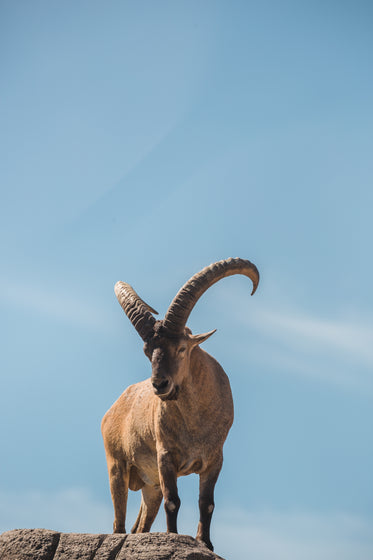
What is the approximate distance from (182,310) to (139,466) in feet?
11.4

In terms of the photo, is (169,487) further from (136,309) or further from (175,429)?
(136,309)

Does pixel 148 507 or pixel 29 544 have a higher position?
pixel 148 507

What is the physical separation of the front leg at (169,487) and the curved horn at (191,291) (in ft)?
6.65

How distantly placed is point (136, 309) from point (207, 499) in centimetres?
321

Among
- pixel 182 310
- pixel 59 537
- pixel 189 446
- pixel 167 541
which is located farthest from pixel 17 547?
pixel 182 310

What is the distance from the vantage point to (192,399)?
43.0 feet

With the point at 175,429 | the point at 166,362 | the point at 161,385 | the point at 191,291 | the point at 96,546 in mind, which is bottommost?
the point at 96,546

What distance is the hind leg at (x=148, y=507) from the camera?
1514 centimetres

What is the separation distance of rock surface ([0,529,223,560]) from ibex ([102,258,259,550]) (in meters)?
1.73

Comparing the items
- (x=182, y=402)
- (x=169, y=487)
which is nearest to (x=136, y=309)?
Result: (x=182, y=402)

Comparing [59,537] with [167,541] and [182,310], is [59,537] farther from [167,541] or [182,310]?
[182,310]

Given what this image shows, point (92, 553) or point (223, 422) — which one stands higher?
point (223, 422)

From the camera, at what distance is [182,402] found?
515 inches

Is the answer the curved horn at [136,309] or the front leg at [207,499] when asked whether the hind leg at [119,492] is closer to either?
the front leg at [207,499]
